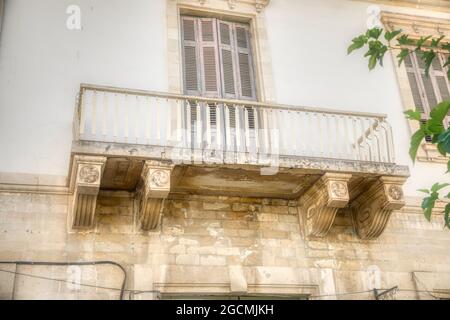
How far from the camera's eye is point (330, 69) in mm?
9328

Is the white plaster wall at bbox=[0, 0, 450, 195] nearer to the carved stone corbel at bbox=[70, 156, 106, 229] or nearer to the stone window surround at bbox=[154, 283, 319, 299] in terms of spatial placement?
the carved stone corbel at bbox=[70, 156, 106, 229]

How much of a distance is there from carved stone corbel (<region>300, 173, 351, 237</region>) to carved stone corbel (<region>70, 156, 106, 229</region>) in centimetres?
277

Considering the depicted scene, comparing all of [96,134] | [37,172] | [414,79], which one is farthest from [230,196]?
[414,79]

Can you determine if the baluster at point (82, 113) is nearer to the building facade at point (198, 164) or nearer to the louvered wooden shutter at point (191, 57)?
the building facade at point (198, 164)

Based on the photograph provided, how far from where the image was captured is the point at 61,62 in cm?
816

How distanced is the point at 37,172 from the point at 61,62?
1.66 meters

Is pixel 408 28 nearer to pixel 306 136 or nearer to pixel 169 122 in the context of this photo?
pixel 306 136

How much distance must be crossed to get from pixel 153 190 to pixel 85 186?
77cm

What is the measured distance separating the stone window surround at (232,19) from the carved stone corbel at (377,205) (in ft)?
6.37

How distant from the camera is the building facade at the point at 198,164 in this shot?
7105mm

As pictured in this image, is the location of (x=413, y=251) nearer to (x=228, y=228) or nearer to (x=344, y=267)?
(x=344, y=267)

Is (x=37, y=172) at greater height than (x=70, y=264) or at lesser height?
greater

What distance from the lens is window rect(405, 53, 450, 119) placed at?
32.0 feet

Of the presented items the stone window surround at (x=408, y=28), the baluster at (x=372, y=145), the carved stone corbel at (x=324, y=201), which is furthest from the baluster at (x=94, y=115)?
the stone window surround at (x=408, y=28)
